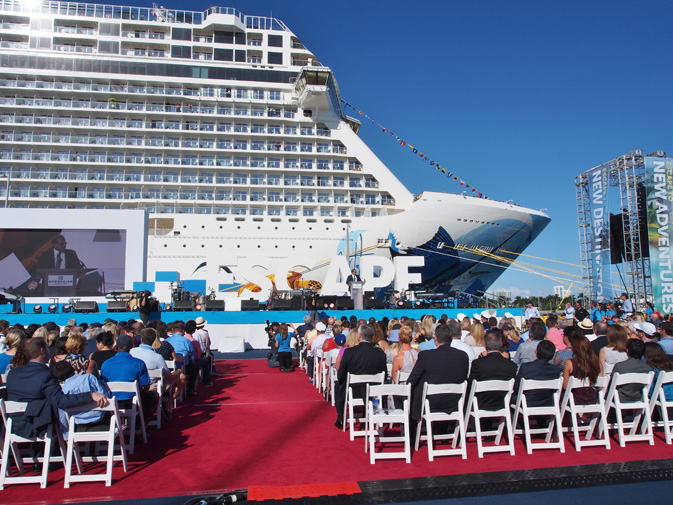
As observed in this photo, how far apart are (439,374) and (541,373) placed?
102cm

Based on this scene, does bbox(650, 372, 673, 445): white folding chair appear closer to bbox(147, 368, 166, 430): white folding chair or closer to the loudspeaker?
bbox(147, 368, 166, 430): white folding chair

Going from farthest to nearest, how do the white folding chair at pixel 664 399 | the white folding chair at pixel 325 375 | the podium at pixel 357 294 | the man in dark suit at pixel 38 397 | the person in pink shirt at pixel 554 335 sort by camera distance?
the podium at pixel 357 294, the white folding chair at pixel 325 375, the person in pink shirt at pixel 554 335, the white folding chair at pixel 664 399, the man in dark suit at pixel 38 397

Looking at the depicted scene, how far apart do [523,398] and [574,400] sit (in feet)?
2.36

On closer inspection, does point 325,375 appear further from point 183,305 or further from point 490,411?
point 183,305

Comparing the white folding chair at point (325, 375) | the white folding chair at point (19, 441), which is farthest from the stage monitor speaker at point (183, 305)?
the white folding chair at point (19, 441)

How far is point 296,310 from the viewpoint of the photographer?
58.0 feet

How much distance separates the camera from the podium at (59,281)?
1938 cm

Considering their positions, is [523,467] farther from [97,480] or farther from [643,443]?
[97,480]

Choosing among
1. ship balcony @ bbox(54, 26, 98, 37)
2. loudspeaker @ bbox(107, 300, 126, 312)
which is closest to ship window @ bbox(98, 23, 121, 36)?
ship balcony @ bbox(54, 26, 98, 37)

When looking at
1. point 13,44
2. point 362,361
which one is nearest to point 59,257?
point 362,361

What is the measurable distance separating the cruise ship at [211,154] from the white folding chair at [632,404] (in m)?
19.2

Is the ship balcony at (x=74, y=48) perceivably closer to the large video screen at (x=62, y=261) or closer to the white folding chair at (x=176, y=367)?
the large video screen at (x=62, y=261)

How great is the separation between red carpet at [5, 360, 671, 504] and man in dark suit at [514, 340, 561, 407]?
46cm

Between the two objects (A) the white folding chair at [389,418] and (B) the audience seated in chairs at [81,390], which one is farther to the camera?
(A) the white folding chair at [389,418]
